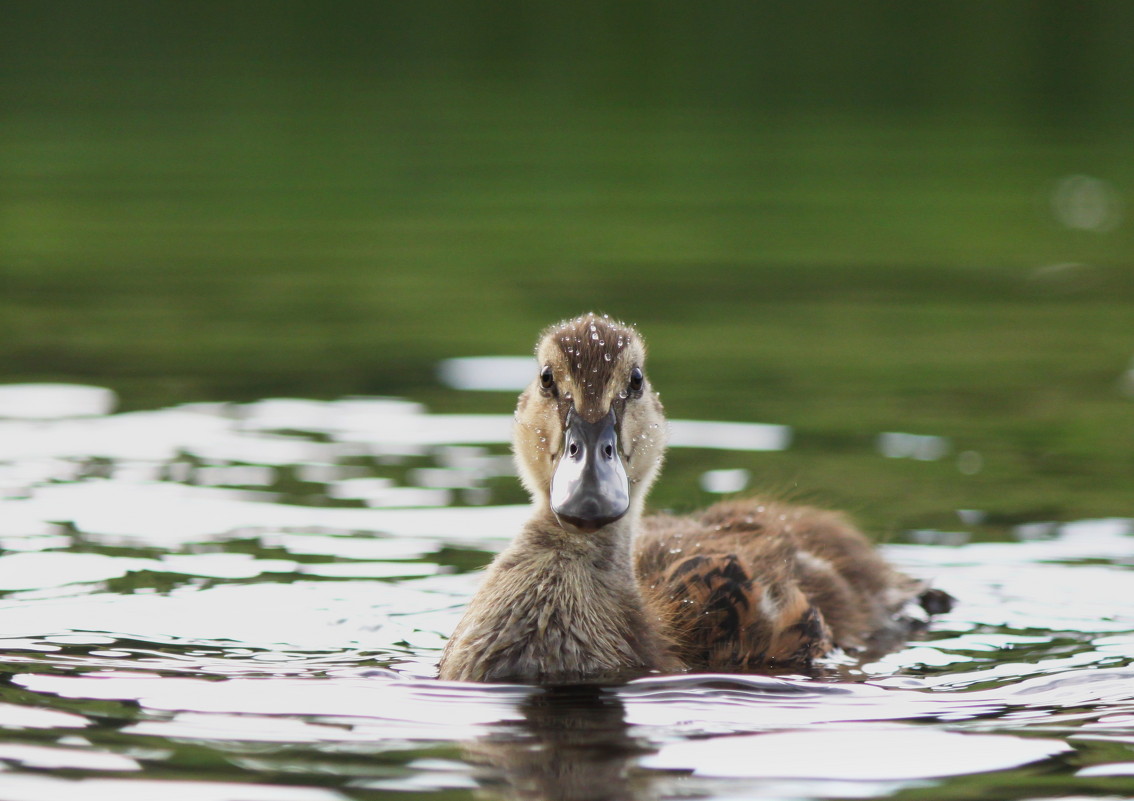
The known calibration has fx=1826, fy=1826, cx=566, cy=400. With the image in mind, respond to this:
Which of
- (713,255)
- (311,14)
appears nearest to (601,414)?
(713,255)

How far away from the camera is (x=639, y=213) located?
19.8 m

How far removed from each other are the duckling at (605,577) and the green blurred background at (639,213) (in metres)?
2.09

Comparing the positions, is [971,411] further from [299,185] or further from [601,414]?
[299,185]

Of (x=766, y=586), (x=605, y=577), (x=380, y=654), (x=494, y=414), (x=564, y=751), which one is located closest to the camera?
(x=564, y=751)

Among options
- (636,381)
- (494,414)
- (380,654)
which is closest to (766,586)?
(636,381)

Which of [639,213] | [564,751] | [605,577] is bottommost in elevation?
[564,751]

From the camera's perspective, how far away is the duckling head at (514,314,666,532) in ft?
20.1

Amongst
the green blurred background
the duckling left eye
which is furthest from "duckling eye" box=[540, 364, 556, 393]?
the green blurred background

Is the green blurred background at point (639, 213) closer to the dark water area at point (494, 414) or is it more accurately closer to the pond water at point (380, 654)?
the dark water area at point (494, 414)

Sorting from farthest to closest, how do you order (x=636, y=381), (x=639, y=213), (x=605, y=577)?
1. (x=639, y=213)
2. (x=636, y=381)
3. (x=605, y=577)

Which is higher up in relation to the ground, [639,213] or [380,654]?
[639,213]

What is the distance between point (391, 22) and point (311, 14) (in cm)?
169

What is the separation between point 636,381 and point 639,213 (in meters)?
13.0

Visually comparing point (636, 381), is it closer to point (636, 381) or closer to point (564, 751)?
point (636, 381)
